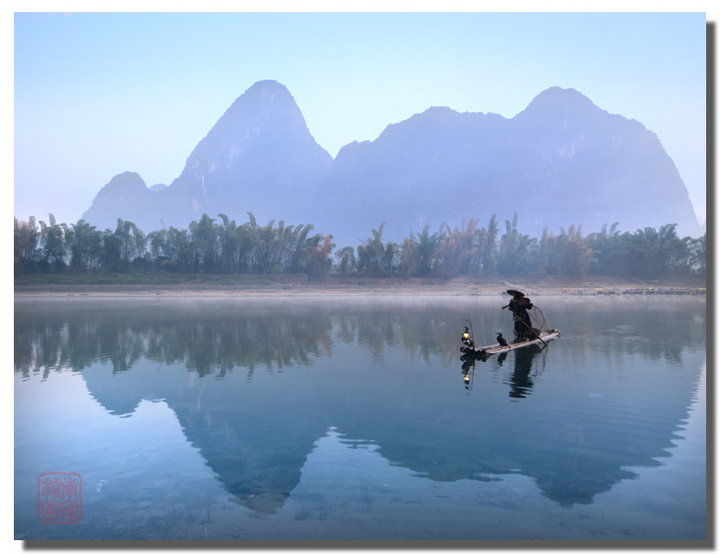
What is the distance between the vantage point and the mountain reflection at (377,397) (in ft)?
20.3

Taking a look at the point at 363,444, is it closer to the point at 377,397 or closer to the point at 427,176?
the point at 377,397

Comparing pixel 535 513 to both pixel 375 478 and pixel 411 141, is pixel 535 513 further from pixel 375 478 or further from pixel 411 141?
pixel 411 141

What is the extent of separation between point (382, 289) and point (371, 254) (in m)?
3.58

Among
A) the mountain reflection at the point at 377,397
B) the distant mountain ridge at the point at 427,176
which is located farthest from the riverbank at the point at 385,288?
the distant mountain ridge at the point at 427,176

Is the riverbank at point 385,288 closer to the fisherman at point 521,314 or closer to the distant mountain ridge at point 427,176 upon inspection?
the fisherman at point 521,314

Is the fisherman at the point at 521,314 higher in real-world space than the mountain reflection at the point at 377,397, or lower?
higher

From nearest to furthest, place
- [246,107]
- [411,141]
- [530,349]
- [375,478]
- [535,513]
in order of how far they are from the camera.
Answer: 1. [535,513]
2. [375,478]
3. [530,349]
4. [411,141]
5. [246,107]

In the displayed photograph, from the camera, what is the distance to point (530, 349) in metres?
14.6

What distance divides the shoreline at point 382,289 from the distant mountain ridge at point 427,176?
60.4 meters

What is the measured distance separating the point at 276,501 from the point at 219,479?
36.2 inches

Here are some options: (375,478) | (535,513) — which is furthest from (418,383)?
(535,513)

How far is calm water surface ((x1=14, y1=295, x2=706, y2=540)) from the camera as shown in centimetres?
481

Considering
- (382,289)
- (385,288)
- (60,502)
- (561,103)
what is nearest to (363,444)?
(60,502)

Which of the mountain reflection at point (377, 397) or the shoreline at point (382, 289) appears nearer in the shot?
the mountain reflection at point (377, 397)
